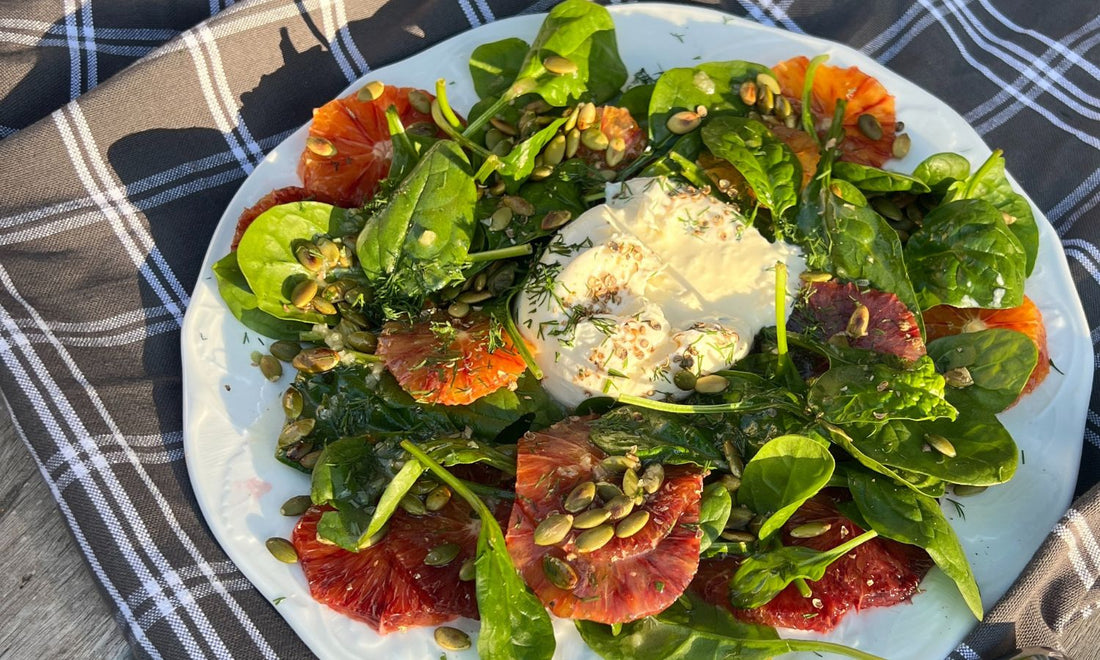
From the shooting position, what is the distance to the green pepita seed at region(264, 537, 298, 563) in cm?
189

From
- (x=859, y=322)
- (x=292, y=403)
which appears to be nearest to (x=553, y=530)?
(x=292, y=403)

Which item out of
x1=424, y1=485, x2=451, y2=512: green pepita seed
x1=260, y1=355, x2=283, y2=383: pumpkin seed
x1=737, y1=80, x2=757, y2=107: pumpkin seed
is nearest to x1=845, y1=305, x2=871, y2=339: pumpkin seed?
x1=737, y1=80, x2=757, y2=107: pumpkin seed

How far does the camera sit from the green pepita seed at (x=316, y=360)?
195cm

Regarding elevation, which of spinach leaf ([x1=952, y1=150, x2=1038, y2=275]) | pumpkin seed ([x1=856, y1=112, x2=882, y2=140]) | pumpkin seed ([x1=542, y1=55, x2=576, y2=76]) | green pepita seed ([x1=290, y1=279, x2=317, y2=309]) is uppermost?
pumpkin seed ([x1=542, y1=55, x2=576, y2=76])

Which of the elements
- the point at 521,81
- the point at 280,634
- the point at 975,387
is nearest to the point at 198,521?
the point at 280,634

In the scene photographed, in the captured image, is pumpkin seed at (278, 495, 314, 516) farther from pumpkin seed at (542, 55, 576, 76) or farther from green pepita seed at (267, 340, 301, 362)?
pumpkin seed at (542, 55, 576, 76)

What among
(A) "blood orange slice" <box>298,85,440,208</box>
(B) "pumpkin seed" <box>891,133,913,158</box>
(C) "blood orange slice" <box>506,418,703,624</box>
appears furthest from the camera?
(B) "pumpkin seed" <box>891,133,913,158</box>

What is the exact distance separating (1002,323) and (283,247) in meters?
1.69

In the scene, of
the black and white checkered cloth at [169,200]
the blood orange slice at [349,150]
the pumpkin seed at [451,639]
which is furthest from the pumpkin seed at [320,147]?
the pumpkin seed at [451,639]

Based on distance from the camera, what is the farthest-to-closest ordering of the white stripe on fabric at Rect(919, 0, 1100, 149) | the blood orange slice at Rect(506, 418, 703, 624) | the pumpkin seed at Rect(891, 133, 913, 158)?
1. the white stripe on fabric at Rect(919, 0, 1100, 149)
2. the pumpkin seed at Rect(891, 133, 913, 158)
3. the blood orange slice at Rect(506, 418, 703, 624)

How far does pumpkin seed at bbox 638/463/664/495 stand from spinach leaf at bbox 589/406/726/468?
0.03 metres

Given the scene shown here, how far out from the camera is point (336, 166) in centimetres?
208

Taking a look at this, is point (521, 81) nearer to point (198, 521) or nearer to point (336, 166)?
point (336, 166)

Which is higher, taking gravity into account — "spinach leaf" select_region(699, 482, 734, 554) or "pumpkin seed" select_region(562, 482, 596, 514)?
"pumpkin seed" select_region(562, 482, 596, 514)
